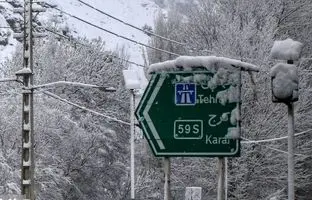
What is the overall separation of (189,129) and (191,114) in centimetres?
13

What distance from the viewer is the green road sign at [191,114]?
5.64m

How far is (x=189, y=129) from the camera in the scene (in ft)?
18.5

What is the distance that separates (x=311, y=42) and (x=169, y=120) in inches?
1247

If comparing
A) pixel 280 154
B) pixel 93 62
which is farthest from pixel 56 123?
pixel 280 154

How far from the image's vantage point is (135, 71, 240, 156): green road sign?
5637 mm

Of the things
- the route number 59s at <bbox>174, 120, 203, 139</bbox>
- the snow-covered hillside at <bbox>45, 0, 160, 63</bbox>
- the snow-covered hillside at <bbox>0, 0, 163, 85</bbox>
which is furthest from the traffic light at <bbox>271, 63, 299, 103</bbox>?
the snow-covered hillside at <bbox>45, 0, 160, 63</bbox>

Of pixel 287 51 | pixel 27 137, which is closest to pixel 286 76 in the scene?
pixel 287 51

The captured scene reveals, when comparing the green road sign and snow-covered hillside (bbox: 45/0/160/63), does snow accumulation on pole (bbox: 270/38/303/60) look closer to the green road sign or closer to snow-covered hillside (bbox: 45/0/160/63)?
the green road sign

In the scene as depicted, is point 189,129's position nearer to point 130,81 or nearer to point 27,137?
point 130,81

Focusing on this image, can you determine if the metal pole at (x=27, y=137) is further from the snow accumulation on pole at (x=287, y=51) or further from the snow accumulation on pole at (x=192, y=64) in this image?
the snow accumulation on pole at (x=287, y=51)

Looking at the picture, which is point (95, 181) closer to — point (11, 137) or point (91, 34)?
point (11, 137)

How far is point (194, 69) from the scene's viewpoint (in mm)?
5840

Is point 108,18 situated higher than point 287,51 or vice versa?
point 108,18

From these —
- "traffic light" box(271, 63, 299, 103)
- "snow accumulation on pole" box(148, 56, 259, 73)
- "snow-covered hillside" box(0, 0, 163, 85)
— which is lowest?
"traffic light" box(271, 63, 299, 103)
